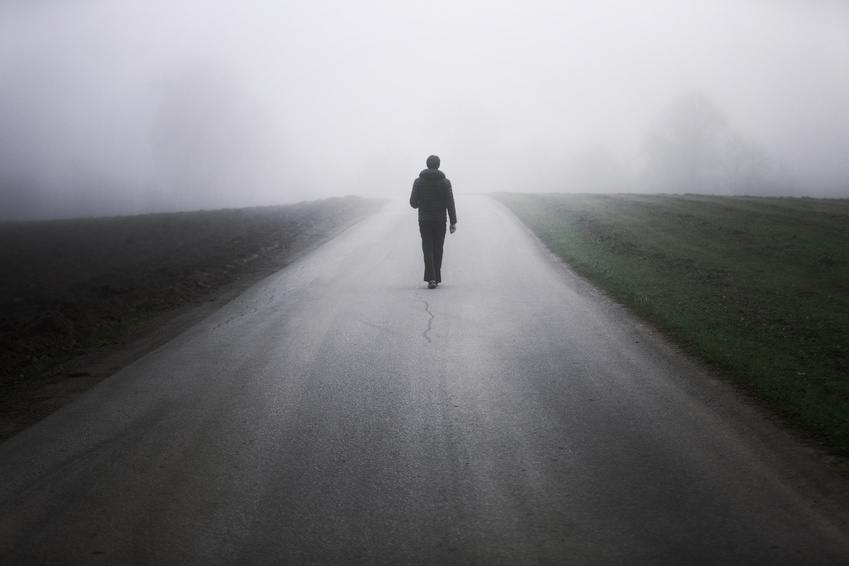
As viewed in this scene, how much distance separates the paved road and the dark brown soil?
69cm

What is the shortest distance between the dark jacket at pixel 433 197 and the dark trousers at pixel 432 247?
0.45ft

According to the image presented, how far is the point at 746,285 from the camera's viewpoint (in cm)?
1088

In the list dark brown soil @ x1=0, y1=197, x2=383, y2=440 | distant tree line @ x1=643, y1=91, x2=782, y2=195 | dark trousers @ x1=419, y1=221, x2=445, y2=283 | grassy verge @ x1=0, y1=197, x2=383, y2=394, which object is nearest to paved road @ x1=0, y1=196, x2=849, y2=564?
dark brown soil @ x1=0, y1=197, x2=383, y2=440

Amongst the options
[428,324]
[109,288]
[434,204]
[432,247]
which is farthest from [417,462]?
[109,288]

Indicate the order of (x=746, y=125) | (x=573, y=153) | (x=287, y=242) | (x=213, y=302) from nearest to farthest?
(x=213, y=302) < (x=287, y=242) < (x=746, y=125) < (x=573, y=153)

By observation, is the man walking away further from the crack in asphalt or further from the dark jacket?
the crack in asphalt

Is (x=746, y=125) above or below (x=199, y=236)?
above

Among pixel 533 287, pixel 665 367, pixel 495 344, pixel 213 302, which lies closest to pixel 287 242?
pixel 213 302

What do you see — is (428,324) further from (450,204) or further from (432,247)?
(450,204)

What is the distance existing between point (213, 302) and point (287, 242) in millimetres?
8333

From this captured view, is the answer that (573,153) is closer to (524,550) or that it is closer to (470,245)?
(470,245)

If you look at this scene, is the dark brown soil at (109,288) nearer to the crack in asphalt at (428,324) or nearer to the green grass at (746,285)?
the crack in asphalt at (428,324)

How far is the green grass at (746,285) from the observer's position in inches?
231

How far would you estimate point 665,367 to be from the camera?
21.3 ft
